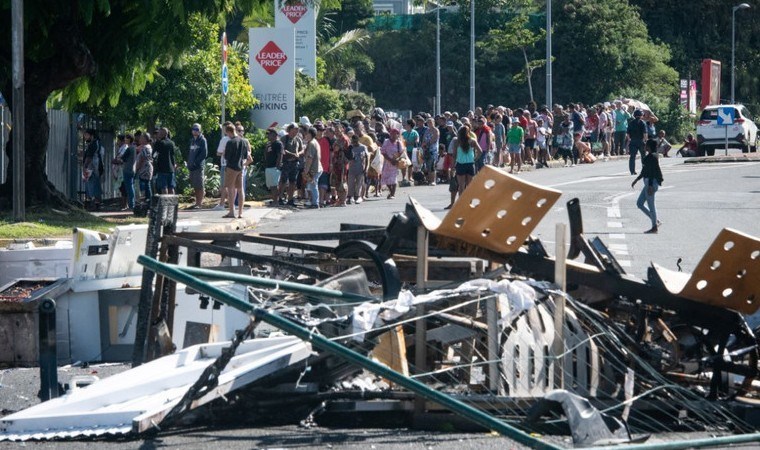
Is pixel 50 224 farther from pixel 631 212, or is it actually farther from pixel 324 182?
pixel 631 212

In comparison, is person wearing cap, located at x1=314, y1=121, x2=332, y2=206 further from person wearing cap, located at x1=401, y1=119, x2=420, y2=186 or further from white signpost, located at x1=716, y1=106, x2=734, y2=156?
white signpost, located at x1=716, y1=106, x2=734, y2=156

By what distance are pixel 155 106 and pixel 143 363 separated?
2108 cm

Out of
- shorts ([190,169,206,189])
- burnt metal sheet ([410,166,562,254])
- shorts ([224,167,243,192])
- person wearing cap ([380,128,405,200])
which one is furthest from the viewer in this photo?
person wearing cap ([380,128,405,200])

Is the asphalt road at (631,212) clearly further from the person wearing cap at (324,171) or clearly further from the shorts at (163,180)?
the shorts at (163,180)

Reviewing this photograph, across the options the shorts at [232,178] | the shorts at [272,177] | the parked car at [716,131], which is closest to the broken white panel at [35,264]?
the shorts at [232,178]

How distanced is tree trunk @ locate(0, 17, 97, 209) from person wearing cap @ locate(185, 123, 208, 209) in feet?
11.1

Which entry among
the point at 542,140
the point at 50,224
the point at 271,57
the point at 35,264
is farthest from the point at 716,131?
the point at 35,264

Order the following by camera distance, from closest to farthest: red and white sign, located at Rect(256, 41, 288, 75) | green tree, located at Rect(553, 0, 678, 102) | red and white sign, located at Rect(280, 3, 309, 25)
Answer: red and white sign, located at Rect(256, 41, 288, 75), red and white sign, located at Rect(280, 3, 309, 25), green tree, located at Rect(553, 0, 678, 102)

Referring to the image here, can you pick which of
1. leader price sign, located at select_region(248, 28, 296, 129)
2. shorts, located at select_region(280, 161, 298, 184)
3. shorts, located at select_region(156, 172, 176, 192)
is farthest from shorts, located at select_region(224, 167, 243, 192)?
leader price sign, located at select_region(248, 28, 296, 129)

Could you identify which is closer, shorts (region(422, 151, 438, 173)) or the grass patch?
the grass patch

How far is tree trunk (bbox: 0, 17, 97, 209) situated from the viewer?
19.4m

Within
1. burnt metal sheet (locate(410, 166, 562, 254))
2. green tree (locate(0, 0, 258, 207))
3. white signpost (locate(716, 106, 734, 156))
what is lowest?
burnt metal sheet (locate(410, 166, 562, 254))

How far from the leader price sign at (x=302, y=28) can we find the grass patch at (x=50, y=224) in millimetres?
13696

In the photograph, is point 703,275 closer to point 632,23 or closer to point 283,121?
point 283,121
